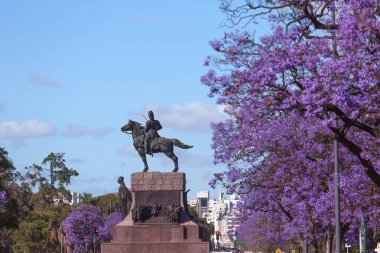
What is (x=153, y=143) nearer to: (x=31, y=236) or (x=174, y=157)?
(x=174, y=157)

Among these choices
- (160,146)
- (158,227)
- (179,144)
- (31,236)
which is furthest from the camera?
(31,236)

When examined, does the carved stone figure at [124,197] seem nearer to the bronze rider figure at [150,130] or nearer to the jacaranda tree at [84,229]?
the bronze rider figure at [150,130]

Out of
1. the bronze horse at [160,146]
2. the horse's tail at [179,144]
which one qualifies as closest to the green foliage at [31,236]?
the bronze horse at [160,146]

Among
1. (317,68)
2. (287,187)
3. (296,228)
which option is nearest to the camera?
(317,68)

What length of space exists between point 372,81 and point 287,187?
2180 cm

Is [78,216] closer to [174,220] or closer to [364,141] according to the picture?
[174,220]

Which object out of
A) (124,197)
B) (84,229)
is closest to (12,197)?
(84,229)

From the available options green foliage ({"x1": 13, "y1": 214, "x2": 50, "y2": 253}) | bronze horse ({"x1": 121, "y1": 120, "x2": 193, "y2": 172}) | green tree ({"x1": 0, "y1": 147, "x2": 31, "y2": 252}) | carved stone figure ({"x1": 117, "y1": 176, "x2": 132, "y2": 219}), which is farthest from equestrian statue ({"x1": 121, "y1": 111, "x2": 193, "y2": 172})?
green foliage ({"x1": 13, "y1": 214, "x2": 50, "y2": 253})

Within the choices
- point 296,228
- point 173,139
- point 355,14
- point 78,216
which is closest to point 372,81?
point 355,14

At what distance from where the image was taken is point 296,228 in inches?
2057

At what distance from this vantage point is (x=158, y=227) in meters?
47.0

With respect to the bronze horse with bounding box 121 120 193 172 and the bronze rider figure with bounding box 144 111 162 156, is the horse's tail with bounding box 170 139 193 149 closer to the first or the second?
the bronze horse with bounding box 121 120 193 172

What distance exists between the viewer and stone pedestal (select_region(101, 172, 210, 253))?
46.4 meters

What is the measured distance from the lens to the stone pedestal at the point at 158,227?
46406mm
